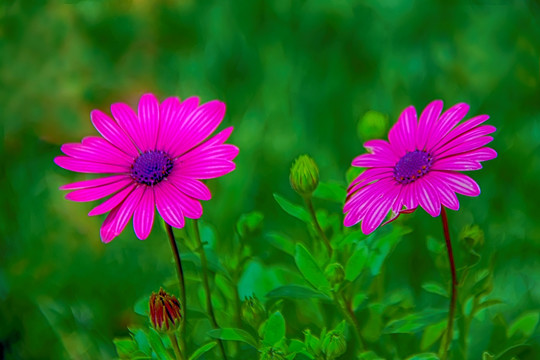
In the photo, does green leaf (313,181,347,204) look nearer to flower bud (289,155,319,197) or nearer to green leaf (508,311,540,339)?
flower bud (289,155,319,197)

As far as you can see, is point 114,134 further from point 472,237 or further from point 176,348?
point 472,237

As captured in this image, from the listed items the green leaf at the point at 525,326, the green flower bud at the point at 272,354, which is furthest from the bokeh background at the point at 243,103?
the green flower bud at the point at 272,354

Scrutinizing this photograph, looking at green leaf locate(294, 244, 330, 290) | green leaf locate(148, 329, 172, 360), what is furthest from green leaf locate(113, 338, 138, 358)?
green leaf locate(294, 244, 330, 290)

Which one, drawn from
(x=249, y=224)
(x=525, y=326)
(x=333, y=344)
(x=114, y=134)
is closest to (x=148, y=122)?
(x=114, y=134)

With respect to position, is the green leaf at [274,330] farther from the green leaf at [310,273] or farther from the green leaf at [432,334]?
the green leaf at [432,334]

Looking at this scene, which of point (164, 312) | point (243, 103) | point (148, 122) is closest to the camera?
point (164, 312)
